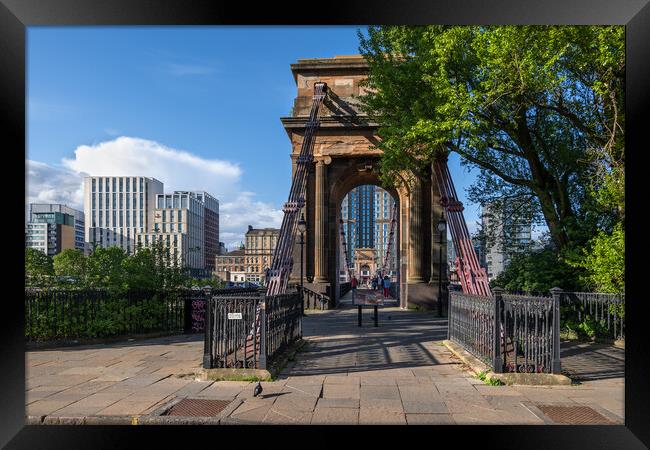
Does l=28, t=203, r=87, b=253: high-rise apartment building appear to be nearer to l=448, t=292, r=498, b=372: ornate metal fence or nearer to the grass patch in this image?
l=448, t=292, r=498, b=372: ornate metal fence

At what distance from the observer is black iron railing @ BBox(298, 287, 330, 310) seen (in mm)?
24281

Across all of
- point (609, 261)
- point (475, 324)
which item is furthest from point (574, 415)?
point (609, 261)

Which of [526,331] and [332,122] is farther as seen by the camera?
[332,122]

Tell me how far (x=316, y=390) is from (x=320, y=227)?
716 inches

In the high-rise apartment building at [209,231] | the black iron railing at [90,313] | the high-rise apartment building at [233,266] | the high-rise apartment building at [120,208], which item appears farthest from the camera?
the high-rise apartment building at [209,231]

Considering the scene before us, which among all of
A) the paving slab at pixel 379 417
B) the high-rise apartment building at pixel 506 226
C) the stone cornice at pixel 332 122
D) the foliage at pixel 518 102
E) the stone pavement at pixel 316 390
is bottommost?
the stone pavement at pixel 316 390

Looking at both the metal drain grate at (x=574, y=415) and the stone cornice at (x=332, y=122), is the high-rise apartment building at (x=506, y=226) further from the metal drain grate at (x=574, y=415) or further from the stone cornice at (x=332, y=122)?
the metal drain grate at (x=574, y=415)

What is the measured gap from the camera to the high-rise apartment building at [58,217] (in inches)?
5679

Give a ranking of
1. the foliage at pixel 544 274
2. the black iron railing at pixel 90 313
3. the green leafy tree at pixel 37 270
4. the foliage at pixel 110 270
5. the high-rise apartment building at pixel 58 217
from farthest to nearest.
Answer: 1. the high-rise apartment building at pixel 58 217
2. the foliage at pixel 544 274
3. the foliage at pixel 110 270
4. the green leafy tree at pixel 37 270
5. the black iron railing at pixel 90 313

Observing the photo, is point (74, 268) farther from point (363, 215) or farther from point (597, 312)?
point (363, 215)

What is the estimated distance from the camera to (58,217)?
148 meters

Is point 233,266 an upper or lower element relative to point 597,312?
lower

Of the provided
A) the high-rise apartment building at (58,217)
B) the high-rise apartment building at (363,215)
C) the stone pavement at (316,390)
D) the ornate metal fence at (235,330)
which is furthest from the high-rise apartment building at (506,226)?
the high-rise apartment building at (363,215)
